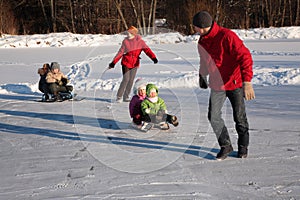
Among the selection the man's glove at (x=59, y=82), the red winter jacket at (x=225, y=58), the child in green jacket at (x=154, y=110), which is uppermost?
the red winter jacket at (x=225, y=58)

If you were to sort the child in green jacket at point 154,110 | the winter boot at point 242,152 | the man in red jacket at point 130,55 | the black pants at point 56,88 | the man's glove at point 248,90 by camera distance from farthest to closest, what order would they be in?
the black pants at point 56,88, the man in red jacket at point 130,55, the child in green jacket at point 154,110, the winter boot at point 242,152, the man's glove at point 248,90

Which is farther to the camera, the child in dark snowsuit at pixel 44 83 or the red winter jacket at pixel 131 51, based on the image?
the child in dark snowsuit at pixel 44 83

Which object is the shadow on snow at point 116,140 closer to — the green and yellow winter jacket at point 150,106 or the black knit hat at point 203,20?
the green and yellow winter jacket at point 150,106

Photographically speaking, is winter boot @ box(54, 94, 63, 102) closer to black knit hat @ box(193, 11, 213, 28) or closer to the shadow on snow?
the shadow on snow

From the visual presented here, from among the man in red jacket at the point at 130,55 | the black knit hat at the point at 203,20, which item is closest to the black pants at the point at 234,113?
the black knit hat at the point at 203,20

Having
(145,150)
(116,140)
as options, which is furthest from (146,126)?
(145,150)

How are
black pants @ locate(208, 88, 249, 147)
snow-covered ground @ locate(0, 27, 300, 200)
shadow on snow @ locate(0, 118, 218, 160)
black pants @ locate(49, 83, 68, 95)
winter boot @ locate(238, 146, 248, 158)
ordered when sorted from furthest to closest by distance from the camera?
black pants @ locate(49, 83, 68, 95) < shadow on snow @ locate(0, 118, 218, 160) < winter boot @ locate(238, 146, 248, 158) < black pants @ locate(208, 88, 249, 147) < snow-covered ground @ locate(0, 27, 300, 200)

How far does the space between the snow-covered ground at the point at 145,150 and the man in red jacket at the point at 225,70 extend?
0.93 ft

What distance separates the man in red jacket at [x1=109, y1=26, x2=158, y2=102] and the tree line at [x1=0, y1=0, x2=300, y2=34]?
518 inches

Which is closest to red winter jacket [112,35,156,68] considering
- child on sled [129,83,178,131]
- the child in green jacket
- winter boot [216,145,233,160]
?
child on sled [129,83,178,131]

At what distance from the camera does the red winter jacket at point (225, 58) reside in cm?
319

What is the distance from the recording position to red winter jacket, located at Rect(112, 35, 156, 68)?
6512 millimetres

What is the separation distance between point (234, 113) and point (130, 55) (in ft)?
11.4

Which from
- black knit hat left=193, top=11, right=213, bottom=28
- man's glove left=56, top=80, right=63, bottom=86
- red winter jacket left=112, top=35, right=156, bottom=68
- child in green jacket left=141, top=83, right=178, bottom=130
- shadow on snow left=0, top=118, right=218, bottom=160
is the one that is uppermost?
black knit hat left=193, top=11, right=213, bottom=28
